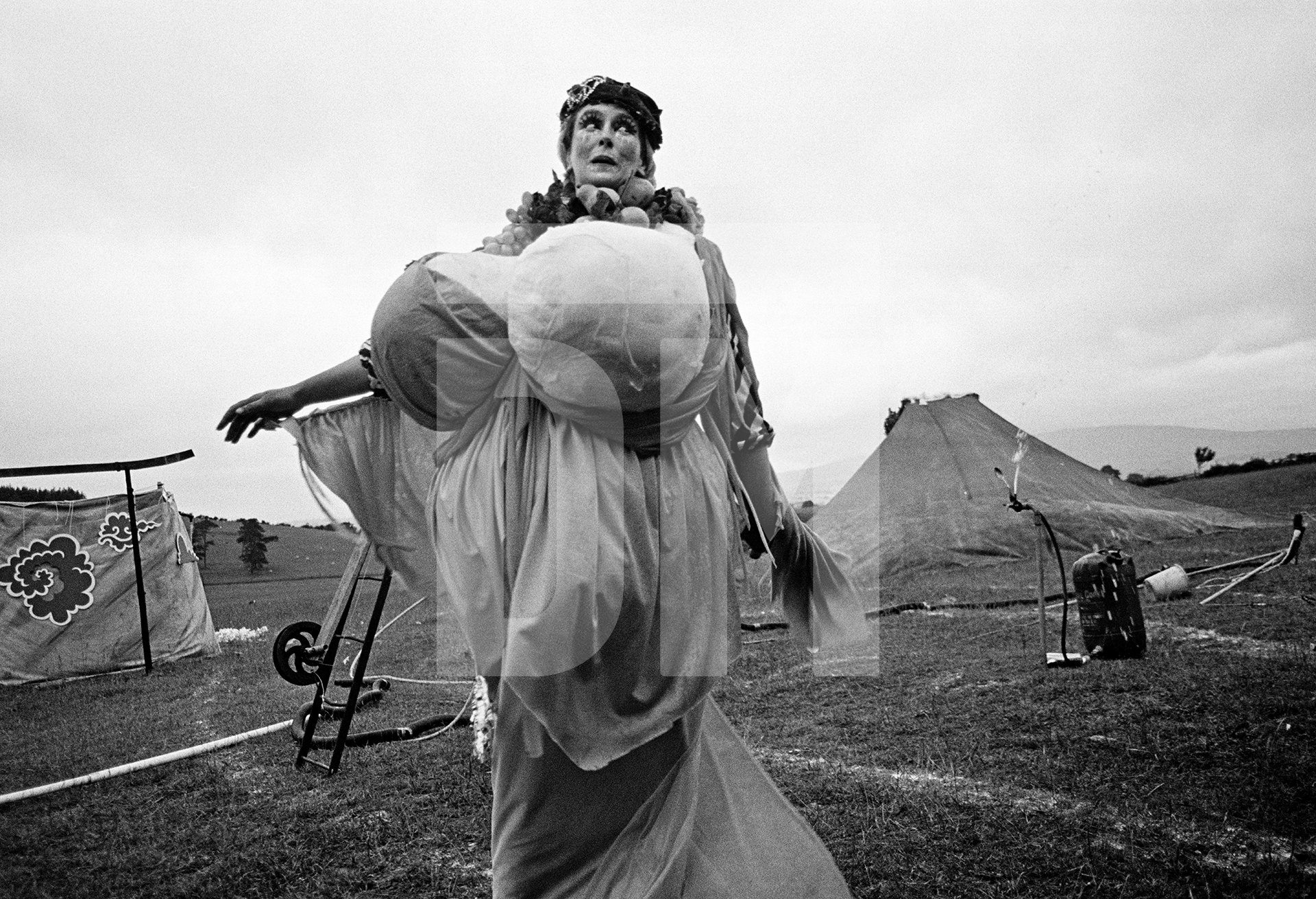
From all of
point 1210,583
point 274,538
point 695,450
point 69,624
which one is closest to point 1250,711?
point 695,450

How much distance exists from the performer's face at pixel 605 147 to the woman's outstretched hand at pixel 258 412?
2.68 feet

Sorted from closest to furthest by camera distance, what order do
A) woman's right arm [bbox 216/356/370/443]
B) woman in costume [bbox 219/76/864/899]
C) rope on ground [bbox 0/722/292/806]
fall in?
woman in costume [bbox 219/76/864/899], woman's right arm [bbox 216/356/370/443], rope on ground [bbox 0/722/292/806]

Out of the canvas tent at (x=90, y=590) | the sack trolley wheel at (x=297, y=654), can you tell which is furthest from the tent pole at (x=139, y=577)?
the sack trolley wheel at (x=297, y=654)

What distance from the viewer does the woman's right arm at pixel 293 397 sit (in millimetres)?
1703

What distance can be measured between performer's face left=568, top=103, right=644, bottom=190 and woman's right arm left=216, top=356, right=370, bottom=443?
27.7 inches

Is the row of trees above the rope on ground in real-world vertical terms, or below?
above

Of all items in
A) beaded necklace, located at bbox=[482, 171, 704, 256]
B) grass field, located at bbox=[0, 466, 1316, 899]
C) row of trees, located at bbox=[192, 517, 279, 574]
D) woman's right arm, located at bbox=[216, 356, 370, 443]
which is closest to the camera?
woman's right arm, located at bbox=[216, 356, 370, 443]

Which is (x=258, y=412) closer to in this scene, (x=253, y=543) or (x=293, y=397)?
(x=293, y=397)

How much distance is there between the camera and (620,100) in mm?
2016

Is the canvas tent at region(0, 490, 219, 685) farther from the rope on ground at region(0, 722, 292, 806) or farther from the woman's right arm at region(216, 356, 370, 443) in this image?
the woman's right arm at region(216, 356, 370, 443)

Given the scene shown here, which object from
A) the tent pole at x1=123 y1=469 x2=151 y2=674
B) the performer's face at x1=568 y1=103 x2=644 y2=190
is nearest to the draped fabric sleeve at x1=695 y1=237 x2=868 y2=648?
the performer's face at x1=568 y1=103 x2=644 y2=190

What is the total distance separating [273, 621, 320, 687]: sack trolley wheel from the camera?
3.57m

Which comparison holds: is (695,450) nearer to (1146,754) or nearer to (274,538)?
(1146,754)

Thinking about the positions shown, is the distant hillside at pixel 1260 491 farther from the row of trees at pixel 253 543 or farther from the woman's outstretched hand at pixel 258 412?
the row of trees at pixel 253 543
